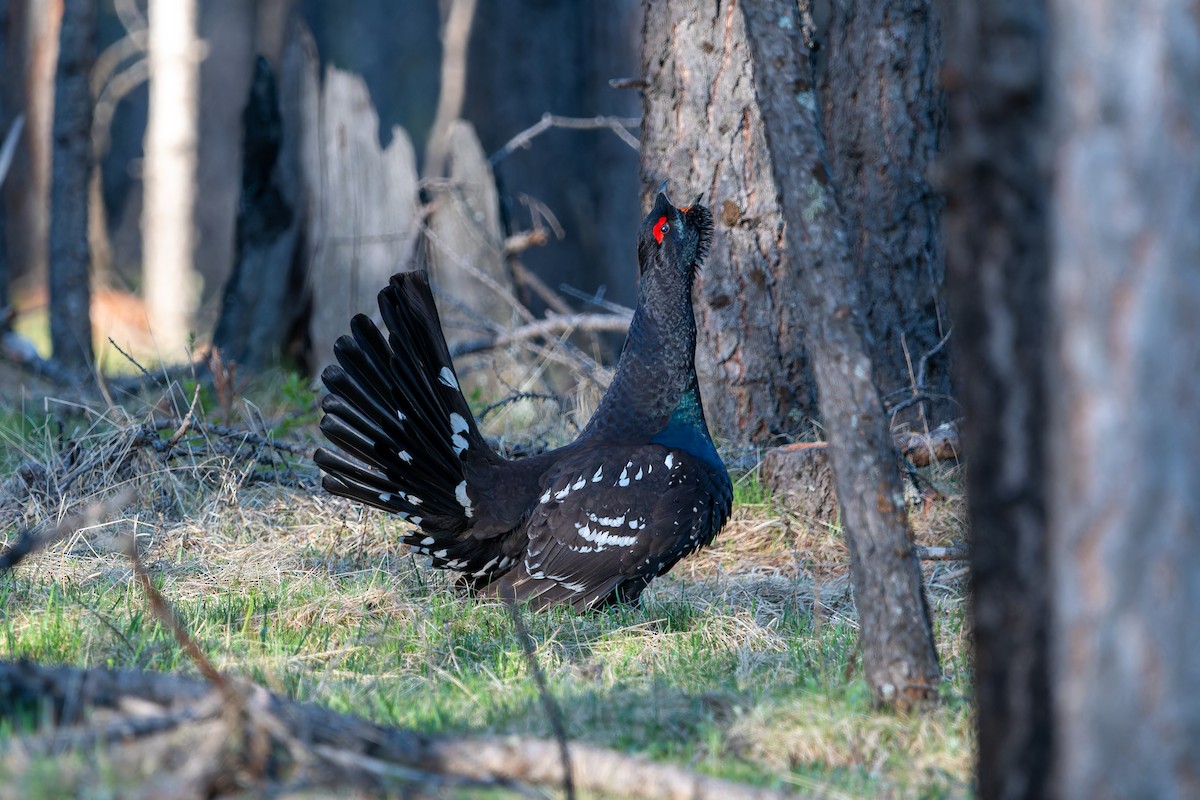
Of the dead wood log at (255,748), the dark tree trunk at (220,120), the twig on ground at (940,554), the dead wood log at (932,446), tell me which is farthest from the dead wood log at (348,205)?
the dark tree trunk at (220,120)

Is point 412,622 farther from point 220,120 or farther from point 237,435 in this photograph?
point 220,120

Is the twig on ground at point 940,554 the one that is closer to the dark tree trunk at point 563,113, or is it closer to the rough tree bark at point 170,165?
the rough tree bark at point 170,165

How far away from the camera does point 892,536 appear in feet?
9.65

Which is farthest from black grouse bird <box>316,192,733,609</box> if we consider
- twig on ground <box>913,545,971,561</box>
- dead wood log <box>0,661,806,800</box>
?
dead wood log <box>0,661,806,800</box>

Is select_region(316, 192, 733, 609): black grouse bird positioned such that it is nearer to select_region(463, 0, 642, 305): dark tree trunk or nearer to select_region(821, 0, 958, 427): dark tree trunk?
select_region(821, 0, 958, 427): dark tree trunk

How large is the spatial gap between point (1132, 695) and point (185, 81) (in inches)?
503

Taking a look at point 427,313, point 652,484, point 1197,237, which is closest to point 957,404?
point 652,484

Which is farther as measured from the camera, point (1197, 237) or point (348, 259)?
point (348, 259)

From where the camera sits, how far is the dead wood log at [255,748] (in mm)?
2184

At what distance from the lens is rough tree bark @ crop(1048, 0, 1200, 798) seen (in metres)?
1.75

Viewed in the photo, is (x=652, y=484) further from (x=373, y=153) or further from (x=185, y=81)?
(x=185, y=81)

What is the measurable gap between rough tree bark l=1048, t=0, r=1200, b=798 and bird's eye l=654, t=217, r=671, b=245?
307 centimetres

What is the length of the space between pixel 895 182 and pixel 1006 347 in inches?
159

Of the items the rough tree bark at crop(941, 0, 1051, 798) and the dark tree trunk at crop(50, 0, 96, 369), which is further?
the dark tree trunk at crop(50, 0, 96, 369)
